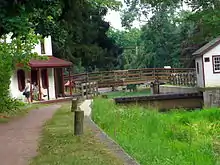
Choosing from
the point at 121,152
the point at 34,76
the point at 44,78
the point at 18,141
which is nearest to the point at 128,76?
the point at 44,78

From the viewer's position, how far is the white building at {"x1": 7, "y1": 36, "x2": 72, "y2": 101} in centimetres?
3706

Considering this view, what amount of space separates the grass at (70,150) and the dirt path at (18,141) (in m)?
0.27

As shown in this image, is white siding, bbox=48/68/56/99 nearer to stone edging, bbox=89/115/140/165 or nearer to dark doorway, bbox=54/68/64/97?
dark doorway, bbox=54/68/64/97

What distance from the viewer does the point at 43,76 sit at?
133 feet

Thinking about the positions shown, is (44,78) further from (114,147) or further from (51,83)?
(114,147)

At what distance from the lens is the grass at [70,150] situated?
10.1 m

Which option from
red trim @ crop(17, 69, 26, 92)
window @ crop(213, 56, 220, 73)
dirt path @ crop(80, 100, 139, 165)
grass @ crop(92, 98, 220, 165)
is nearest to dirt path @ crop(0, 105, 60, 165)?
dirt path @ crop(80, 100, 139, 165)

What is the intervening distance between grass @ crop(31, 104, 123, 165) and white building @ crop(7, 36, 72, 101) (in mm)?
21672

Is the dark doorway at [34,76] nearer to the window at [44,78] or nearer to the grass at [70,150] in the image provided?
the window at [44,78]

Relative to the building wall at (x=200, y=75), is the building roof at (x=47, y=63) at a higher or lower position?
higher

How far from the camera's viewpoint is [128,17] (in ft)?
227

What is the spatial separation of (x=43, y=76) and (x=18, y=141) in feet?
86.9

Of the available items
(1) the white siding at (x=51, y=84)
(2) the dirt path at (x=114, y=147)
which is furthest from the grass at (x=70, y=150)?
(1) the white siding at (x=51, y=84)

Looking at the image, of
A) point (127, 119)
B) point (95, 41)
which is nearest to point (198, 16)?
point (95, 41)
